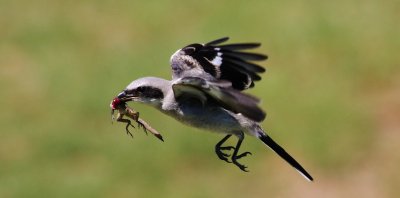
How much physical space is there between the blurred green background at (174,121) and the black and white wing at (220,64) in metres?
6.07

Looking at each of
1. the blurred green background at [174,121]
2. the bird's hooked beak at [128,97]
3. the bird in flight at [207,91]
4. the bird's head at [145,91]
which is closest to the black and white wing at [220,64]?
the bird in flight at [207,91]

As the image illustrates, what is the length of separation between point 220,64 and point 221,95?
2.17ft

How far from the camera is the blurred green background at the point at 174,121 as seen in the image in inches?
521

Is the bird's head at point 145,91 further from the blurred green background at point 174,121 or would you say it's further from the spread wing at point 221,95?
the blurred green background at point 174,121

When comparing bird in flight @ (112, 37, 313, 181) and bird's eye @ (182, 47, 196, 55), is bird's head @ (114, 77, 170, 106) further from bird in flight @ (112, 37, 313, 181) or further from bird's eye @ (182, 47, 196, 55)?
bird's eye @ (182, 47, 196, 55)

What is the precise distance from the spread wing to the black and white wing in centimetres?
15
